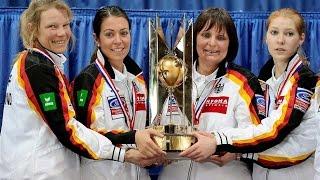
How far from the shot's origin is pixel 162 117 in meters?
2.88

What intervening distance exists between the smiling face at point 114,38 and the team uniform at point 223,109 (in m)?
0.41

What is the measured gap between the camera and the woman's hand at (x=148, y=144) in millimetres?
2662

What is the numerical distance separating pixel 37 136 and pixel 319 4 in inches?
92.3

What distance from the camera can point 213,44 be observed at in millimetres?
2924

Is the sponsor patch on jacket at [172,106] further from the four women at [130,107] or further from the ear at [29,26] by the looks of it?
the ear at [29,26]

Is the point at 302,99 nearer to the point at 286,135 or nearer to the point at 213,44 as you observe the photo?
the point at 286,135

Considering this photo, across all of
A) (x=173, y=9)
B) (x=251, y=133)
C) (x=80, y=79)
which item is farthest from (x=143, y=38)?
(x=251, y=133)

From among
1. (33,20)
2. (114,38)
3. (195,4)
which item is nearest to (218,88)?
(114,38)

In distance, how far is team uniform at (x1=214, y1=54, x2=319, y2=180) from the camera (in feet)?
9.18

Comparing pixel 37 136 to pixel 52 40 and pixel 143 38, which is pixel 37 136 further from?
pixel 143 38

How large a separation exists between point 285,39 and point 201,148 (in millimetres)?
751

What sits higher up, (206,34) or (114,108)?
(206,34)

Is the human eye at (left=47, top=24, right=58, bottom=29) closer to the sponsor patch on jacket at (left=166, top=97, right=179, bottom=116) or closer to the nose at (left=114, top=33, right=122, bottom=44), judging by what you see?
the nose at (left=114, top=33, right=122, bottom=44)

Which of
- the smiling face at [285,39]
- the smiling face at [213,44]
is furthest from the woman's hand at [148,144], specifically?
the smiling face at [285,39]
